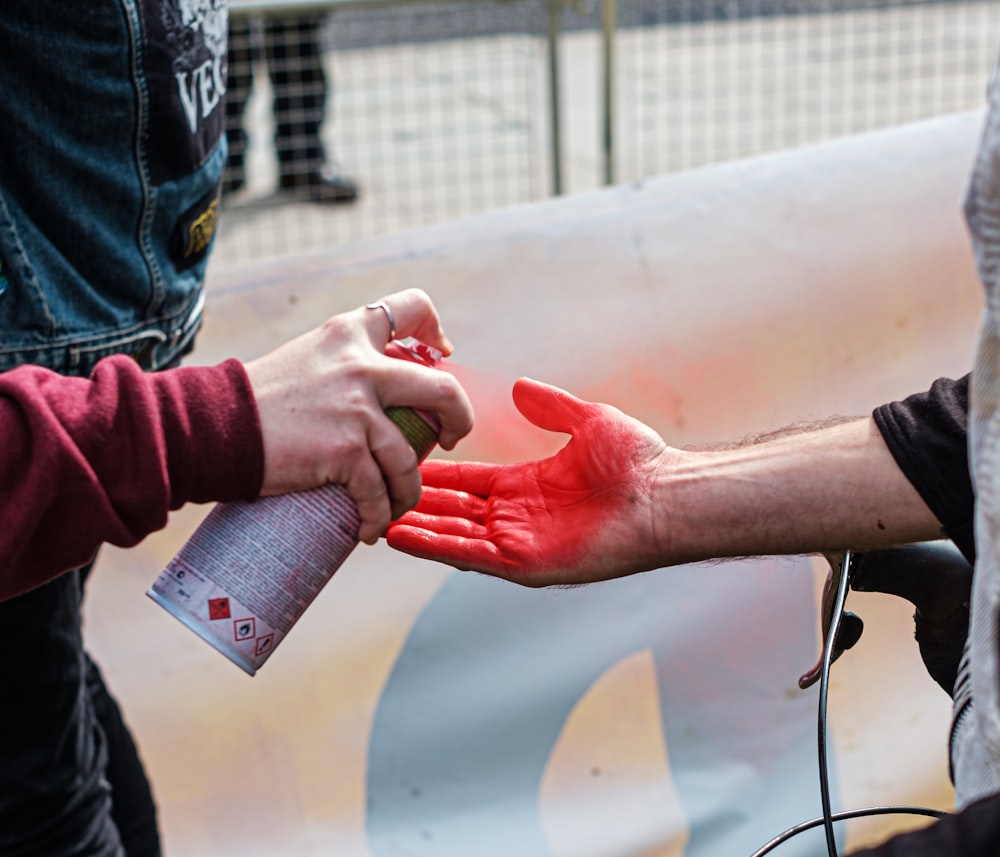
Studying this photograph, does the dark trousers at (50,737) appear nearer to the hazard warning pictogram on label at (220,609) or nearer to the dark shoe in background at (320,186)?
the hazard warning pictogram on label at (220,609)

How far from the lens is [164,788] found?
2.13 metres

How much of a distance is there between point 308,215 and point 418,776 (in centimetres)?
324

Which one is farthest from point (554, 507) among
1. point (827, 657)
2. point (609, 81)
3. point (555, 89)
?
point (555, 89)

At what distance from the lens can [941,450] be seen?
113cm

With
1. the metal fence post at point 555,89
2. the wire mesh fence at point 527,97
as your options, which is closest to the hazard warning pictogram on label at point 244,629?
the wire mesh fence at point 527,97

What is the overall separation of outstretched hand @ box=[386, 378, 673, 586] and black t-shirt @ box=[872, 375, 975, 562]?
30 centimetres

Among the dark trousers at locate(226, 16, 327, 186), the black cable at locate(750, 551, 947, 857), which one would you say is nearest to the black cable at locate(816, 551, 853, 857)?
the black cable at locate(750, 551, 947, 857)

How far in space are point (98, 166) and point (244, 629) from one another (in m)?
0.51

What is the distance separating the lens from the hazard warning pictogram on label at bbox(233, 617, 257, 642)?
1069mm

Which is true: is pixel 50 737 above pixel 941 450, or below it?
below

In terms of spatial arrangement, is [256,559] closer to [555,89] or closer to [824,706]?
[824,706]

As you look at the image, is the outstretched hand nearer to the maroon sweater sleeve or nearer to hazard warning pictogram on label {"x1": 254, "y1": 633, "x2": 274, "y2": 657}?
hazard warning pictogram on label {"x1": 254, "y1": 633, "x2": 274, "y2": 657}

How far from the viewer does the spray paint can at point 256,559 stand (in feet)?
3.47

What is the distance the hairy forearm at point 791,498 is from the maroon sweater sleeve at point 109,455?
1.78ft
